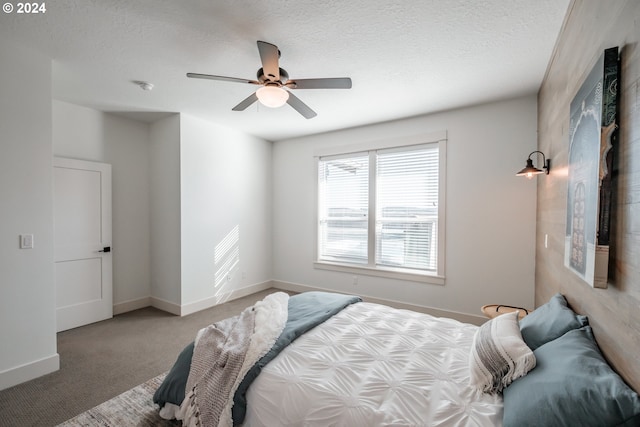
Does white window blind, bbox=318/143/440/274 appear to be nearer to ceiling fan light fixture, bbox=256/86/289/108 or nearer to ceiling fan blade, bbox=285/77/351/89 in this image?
ceiling fan blade, bbox=285/77/351/89

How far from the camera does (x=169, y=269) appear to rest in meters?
4.00

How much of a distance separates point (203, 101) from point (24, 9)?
63.4 inches

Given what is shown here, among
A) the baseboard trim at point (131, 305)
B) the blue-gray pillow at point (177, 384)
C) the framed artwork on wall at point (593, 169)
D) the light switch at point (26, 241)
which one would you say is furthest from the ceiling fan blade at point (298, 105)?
the baseboard trim at point (131, 305)

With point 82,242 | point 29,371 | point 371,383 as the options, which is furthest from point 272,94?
point 82,242

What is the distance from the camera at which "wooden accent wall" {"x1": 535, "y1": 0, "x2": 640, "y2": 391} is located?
1.03 m

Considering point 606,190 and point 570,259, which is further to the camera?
point 570,259

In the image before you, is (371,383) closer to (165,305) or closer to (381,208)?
(381,208)

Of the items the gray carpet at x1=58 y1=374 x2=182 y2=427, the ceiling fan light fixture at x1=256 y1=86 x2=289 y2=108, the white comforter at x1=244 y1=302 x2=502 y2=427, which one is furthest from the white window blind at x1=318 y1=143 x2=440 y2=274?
the gray carpet at x1=58 y1=374 x2=182 y2=427

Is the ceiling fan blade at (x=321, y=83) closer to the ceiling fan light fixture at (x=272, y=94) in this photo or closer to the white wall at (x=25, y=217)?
the ceiling fan light fixture at (x=272, y=94)

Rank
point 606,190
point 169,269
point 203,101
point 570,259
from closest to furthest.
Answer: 1. point 606,190
2. point 570,259
3. point 203,101
4. point 169,269

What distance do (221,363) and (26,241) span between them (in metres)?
2.06

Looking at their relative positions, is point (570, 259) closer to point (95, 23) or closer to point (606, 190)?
point (606, 190)

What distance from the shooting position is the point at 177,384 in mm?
1788

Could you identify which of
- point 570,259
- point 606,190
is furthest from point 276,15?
point 570,259
